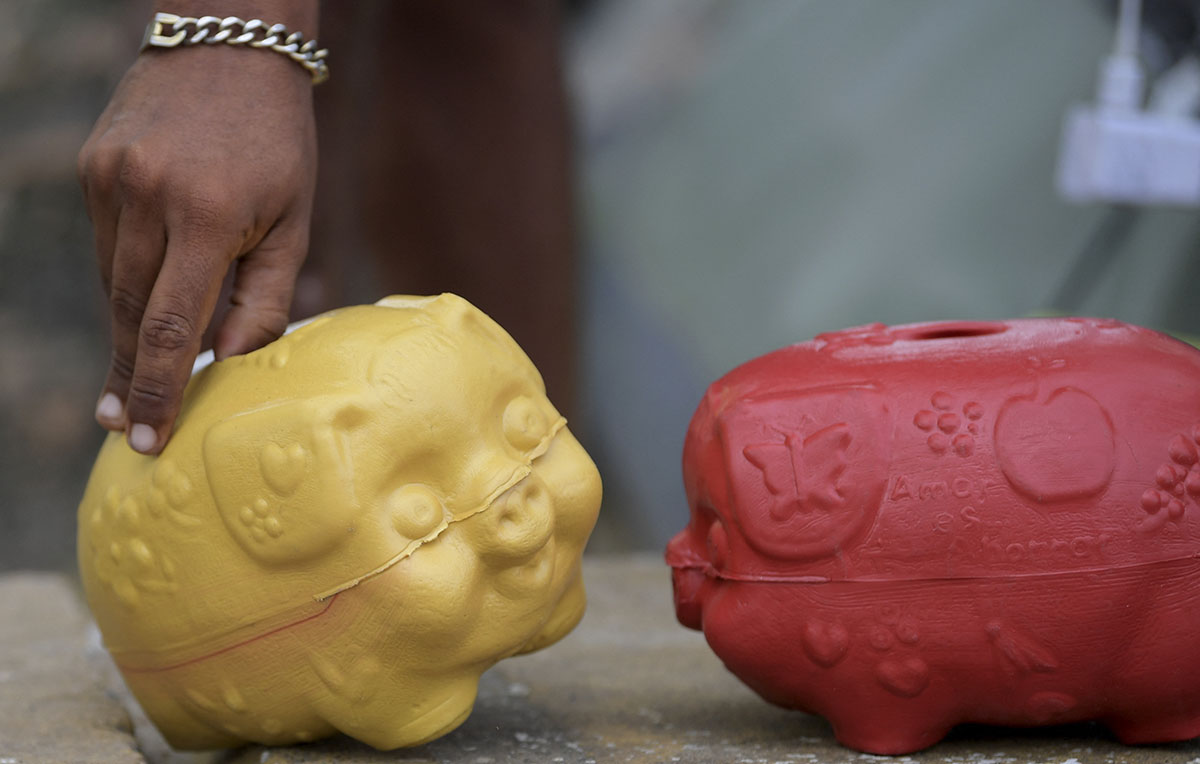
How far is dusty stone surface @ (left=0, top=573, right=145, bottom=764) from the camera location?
4.75ft

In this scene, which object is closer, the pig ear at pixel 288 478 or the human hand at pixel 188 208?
the pig ear at pixel 288 478

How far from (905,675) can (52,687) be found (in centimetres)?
116

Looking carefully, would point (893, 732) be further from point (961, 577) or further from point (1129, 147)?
point (1129, 147)

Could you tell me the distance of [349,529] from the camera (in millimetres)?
1229

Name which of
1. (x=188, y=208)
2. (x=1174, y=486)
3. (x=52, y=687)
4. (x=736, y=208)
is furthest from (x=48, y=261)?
(x=1174, y=486)

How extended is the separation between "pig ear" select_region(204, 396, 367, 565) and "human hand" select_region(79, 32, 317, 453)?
0.39 feet

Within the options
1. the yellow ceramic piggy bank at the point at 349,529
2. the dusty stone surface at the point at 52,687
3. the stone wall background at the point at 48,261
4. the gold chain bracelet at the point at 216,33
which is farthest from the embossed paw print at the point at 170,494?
the stone wall background at the point at 48,261

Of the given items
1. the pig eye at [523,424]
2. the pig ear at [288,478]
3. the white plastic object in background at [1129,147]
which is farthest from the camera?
the white plastic object in background at [1129,147]

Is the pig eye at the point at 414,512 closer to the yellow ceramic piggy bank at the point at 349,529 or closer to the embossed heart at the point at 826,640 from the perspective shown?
the yellow ceramic piggy bank at the point at 349,529

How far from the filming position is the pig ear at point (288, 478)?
1.22 m

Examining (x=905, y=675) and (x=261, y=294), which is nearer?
(x=905, y=675)

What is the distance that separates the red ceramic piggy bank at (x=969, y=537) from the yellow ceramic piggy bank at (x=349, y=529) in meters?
0.21

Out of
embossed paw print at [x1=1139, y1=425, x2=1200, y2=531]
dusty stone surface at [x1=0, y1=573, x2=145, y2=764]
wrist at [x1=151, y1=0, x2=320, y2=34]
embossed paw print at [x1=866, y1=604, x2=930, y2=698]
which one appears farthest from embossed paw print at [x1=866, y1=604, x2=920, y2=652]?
wrist at [x1=151, y1=0, x2=320, y2=34]

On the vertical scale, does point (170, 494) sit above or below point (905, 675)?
above
